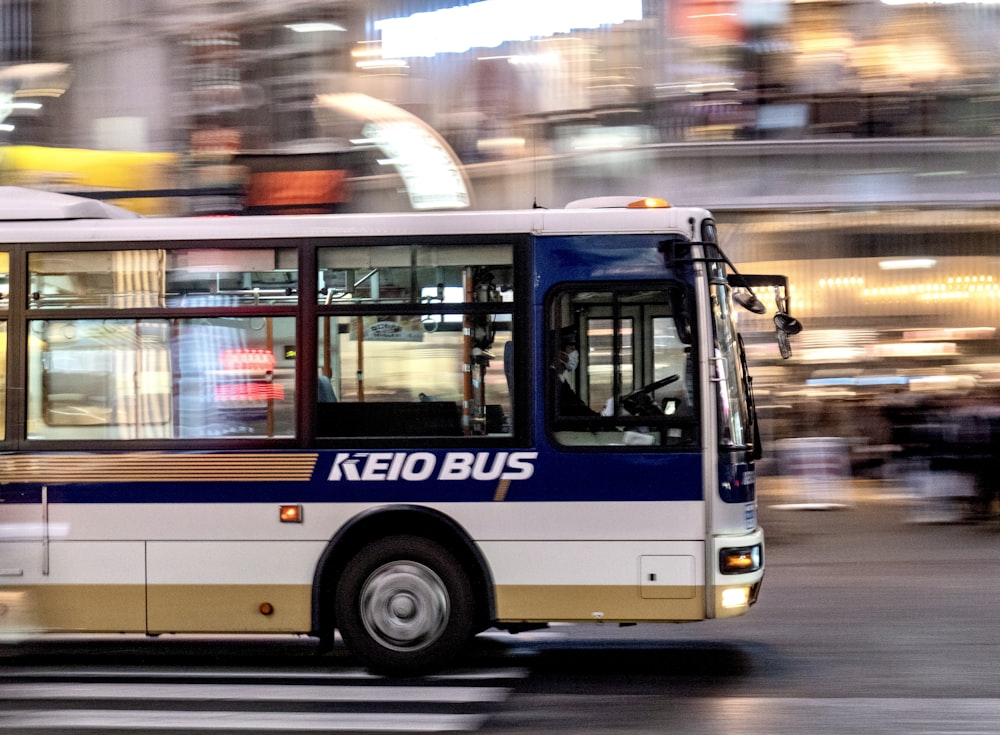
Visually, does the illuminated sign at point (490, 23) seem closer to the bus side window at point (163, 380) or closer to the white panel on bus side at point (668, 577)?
the bus side window at point (163, 380)

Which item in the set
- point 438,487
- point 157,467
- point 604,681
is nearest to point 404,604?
point 438,487

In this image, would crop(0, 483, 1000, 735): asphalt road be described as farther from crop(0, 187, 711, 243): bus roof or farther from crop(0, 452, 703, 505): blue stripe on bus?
crop(0, 187, 711, 243): bus roof

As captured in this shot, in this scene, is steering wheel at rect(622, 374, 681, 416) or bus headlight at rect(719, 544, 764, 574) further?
steering wheel at rect(622, 374, 681, 416)

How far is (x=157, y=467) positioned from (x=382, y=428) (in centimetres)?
144

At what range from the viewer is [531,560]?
7.38m

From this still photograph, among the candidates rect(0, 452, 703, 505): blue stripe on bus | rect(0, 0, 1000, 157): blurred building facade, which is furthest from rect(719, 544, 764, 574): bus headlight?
rect(0, 0, 1000, 157): blurred building facade

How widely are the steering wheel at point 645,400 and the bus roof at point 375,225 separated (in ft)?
3.01

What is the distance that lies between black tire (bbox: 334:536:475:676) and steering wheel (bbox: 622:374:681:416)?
4.74ft

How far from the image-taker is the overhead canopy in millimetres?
8023

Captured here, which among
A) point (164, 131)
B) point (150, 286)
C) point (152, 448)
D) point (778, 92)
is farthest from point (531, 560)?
point (164, 131)

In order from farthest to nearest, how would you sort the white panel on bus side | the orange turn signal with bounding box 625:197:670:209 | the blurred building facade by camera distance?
the blurred building facade, the orange turn signal with bounding box 625:197:670:209, the white panel on bus side

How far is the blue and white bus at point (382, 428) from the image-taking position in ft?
24.1

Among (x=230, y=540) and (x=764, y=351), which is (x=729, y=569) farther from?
(x=764, y=351)

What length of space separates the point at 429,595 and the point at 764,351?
11.4 meters
